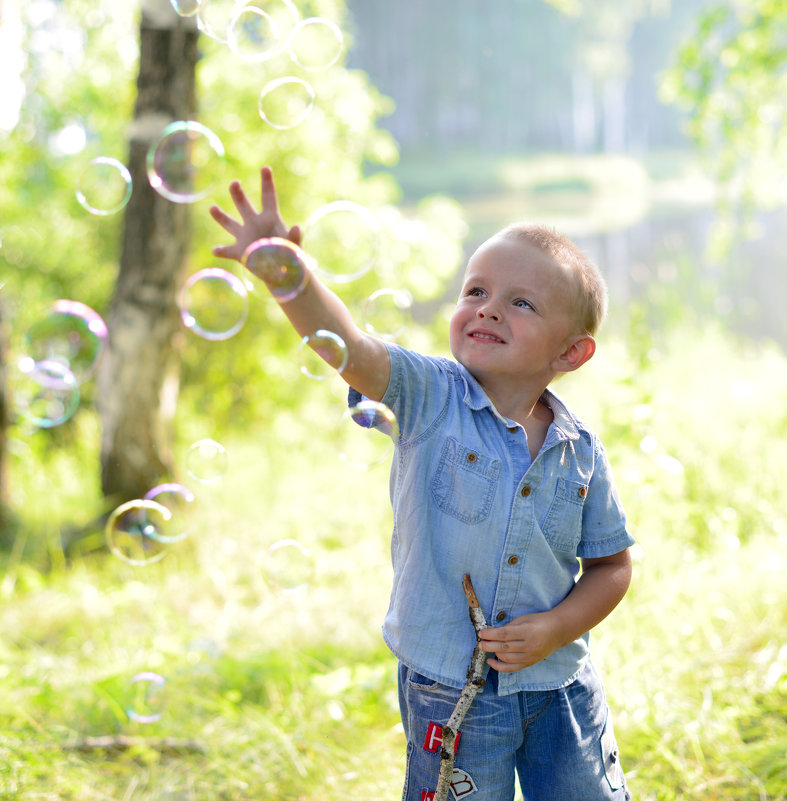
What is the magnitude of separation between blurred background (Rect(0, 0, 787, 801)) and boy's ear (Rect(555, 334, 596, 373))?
51cm

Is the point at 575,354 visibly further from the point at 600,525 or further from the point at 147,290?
the point at 147,290

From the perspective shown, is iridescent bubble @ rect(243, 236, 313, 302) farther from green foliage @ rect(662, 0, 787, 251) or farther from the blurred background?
green foliage @ rect(662, 0, 787, 251)

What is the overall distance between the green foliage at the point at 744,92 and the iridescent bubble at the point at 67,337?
4.49 meters

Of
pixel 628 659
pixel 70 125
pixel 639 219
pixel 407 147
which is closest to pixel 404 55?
pixel 407 147

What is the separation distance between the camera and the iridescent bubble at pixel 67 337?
110 inches

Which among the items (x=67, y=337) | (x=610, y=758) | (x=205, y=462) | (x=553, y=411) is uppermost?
(x=67, y=337)

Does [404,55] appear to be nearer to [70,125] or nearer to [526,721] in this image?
[70,125]

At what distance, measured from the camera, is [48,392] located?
345 cm

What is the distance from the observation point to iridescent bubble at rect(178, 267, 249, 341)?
2.40 metres

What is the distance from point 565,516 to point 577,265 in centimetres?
52

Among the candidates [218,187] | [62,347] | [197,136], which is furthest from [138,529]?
[218,187]

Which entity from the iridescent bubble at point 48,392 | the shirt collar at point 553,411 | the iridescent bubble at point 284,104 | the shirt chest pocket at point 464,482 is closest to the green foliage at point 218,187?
the iridescent bubble at point 284,104

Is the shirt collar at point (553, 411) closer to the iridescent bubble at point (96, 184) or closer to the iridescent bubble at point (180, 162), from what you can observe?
the iridescent bubble at point (180, 162)

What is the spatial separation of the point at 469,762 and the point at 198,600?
272 cm
